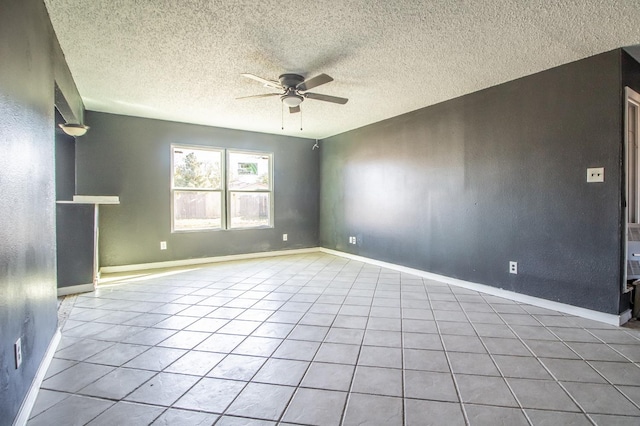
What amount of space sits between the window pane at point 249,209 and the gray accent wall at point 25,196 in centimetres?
348

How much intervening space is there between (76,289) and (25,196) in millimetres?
2565

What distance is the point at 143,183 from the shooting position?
4824 millimetres

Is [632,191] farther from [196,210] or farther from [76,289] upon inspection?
[76,289]

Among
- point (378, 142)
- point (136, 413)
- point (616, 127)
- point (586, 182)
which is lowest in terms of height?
point (136, 413)

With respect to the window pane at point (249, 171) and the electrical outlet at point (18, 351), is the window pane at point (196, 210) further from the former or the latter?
the electrical outlet at point (18, 351)

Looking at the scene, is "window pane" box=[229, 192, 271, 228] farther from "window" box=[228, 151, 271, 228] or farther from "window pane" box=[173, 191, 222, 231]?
"window pane" box=[173, 191, 222, 231]

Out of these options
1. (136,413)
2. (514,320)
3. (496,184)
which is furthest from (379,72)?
(136,413)

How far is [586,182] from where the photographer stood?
2777 mm

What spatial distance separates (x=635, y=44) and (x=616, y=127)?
2.16ft

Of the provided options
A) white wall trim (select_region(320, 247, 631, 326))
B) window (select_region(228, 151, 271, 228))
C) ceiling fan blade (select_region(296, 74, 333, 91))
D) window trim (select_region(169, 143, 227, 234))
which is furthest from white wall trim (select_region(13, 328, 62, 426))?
white wall trim (select_region(320, 247, 631, 326))

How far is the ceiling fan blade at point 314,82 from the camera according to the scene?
107 inches

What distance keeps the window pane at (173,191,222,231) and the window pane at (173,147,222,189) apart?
154 mm

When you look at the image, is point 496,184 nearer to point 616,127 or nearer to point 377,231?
point 616,127

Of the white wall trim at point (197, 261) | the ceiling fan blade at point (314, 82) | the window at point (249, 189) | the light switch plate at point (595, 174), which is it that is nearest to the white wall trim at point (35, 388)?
the white wall trim at point (197, 261)
